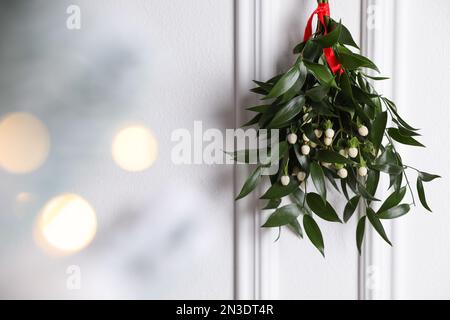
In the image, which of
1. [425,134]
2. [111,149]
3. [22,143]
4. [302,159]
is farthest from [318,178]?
[22,143]

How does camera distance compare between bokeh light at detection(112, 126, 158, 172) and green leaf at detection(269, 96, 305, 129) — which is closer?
green leaf at detection(269, 96, 305, 129)

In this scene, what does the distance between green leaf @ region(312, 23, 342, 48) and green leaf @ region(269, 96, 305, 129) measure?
8 cm

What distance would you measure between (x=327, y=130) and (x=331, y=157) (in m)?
0.05

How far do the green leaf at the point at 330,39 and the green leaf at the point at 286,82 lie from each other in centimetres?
5

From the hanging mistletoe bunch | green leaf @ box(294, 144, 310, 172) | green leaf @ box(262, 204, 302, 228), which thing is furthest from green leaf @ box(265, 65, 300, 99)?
green leaf @ box(262, 204, 302, 228)

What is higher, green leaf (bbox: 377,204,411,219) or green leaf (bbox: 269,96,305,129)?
green leaf (bbox: 269,96,305,129)

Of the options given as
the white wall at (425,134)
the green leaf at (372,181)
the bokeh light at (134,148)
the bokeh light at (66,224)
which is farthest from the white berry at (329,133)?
the bokeh light at (66,224)

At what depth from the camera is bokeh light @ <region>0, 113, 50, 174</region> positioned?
787mm

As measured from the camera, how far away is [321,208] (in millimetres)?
718

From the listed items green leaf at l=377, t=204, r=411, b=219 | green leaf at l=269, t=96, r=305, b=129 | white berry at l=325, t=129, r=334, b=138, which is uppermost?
green leaf at l=269, t=96, r=305, b=129

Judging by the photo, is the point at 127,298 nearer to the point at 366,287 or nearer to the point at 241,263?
the point at 241,263

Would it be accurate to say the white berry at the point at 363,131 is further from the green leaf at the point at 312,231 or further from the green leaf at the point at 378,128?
the green leaf at the point at 312,231

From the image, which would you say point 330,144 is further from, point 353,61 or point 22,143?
point 22,143

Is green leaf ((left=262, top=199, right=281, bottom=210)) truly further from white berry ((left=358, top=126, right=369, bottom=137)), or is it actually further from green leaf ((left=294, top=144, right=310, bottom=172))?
white berry ((left=358, top=126, right=369, bottom=137))
